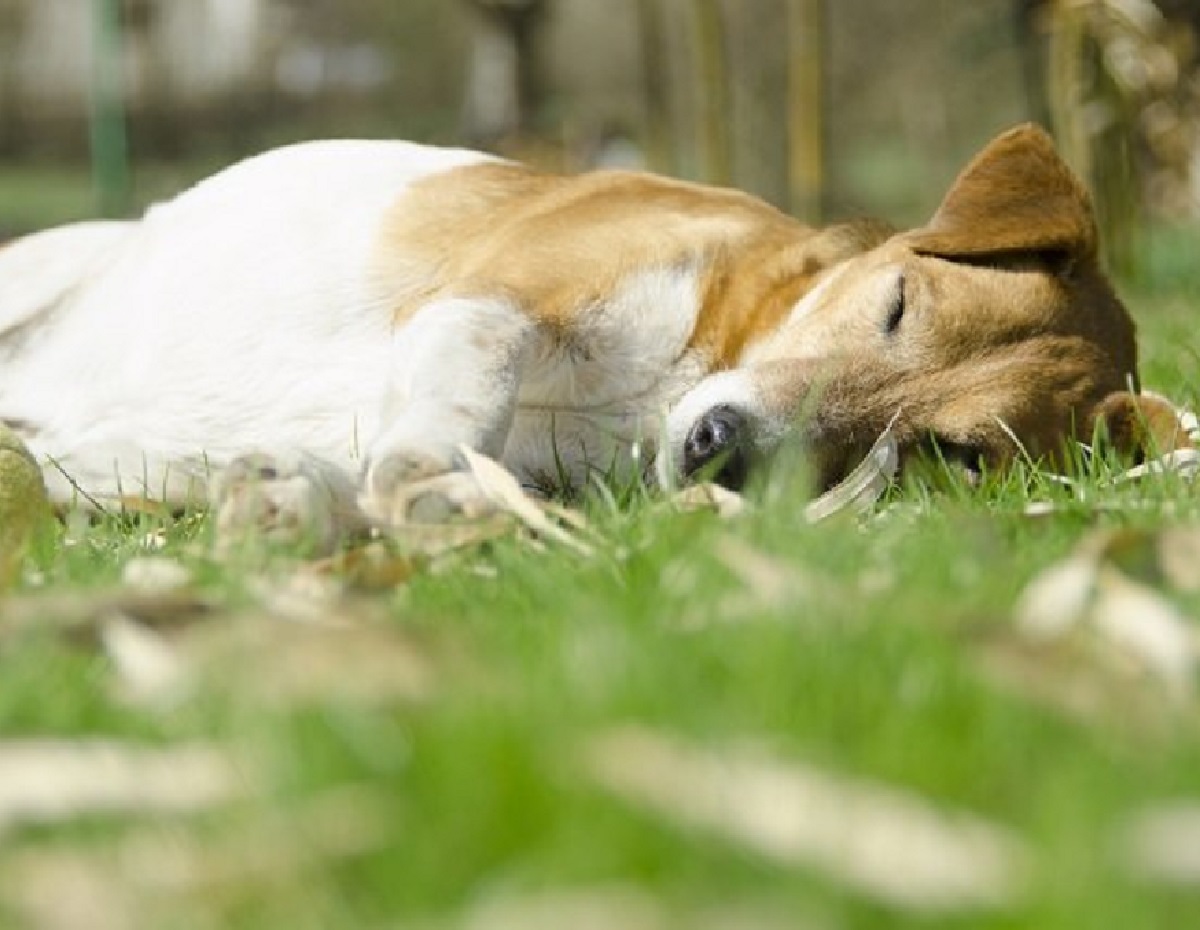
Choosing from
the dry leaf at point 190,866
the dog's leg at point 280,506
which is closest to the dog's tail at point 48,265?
the dog's leg at point 280,506

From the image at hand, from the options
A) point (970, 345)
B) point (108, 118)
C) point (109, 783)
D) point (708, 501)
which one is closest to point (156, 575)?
point (708, 501)

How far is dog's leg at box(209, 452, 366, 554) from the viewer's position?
3043 mm

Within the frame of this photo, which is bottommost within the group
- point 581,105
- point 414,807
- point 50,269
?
point 581,105

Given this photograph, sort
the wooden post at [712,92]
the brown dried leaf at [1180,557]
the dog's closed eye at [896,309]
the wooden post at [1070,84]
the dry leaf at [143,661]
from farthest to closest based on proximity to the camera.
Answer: the wooden post at [712,92] < the wooden post at [1070,84] < the dog's closed eye at [896,309] < the brown dried leaf at [1180,557] < the dry leaf at [143,661]

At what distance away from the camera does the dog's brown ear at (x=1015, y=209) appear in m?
4.07

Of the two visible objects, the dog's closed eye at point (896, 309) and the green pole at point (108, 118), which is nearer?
the dog's closed eye at point (896, 309)

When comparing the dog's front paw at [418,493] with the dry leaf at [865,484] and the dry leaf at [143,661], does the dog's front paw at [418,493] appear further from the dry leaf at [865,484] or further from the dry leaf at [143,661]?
the dry leaf at [143,661]

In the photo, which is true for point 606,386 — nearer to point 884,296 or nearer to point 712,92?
point 884,296

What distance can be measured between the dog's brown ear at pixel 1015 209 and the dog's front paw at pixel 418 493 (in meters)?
1.34

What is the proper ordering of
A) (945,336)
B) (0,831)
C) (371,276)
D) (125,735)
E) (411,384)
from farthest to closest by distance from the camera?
(371,276)
(945,336)
(411,384)
(125,735)
(0,831)

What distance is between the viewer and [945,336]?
3.99 m

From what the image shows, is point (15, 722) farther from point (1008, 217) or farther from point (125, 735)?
point (1008, 217)

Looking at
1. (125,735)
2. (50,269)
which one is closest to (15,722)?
(125,735)

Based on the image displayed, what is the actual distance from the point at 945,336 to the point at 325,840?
2639 mm
